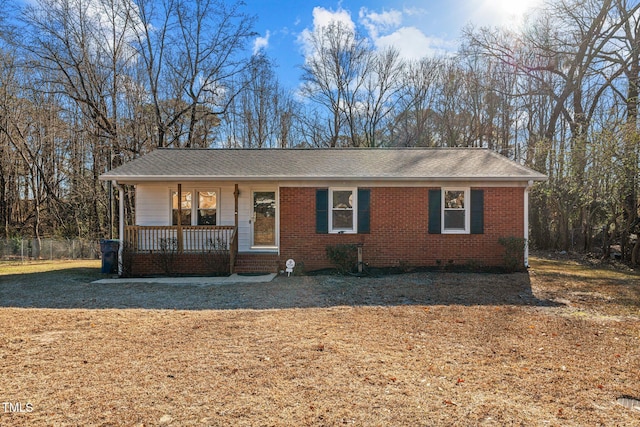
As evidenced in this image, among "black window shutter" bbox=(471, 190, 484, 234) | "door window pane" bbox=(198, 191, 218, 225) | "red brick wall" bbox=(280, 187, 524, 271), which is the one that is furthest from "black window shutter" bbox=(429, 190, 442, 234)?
"door window pane" bbox=(198, 191, 218, 225)

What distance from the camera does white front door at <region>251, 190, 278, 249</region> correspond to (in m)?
11.1

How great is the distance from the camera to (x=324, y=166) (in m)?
10.8

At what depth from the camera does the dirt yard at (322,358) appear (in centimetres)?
283

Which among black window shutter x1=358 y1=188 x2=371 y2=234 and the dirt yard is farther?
black window shutter x1=358 y1=188 x2=371 y2=234

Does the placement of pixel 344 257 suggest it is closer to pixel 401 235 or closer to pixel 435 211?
pixel 401 235

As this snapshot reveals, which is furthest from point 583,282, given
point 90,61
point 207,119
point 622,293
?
point 90,61

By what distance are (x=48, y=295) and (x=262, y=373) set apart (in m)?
6.60

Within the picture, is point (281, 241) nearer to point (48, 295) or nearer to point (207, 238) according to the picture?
point (207, 238)

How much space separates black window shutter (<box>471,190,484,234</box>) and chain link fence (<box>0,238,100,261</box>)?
51.7 feet

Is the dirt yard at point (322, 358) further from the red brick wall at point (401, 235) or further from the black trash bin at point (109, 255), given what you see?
the black trash bin at point (109, 255)

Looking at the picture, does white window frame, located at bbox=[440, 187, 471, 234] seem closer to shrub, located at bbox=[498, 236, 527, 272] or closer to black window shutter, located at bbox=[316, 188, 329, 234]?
shrub, located at bbox=[498, 236, 527, 272]

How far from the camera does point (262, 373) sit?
353 cm

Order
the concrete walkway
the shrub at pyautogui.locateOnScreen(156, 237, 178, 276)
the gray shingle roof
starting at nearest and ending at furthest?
the concrete walkway → the gray shingle roof → the shrub at pyautogui.locateOnScreen(156, 237, 178, 276)

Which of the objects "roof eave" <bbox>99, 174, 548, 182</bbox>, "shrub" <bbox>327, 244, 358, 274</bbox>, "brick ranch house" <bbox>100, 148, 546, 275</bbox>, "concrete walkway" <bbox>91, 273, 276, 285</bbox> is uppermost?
"roof eave" <bbox>99, 174, 548, 182</bbox>
